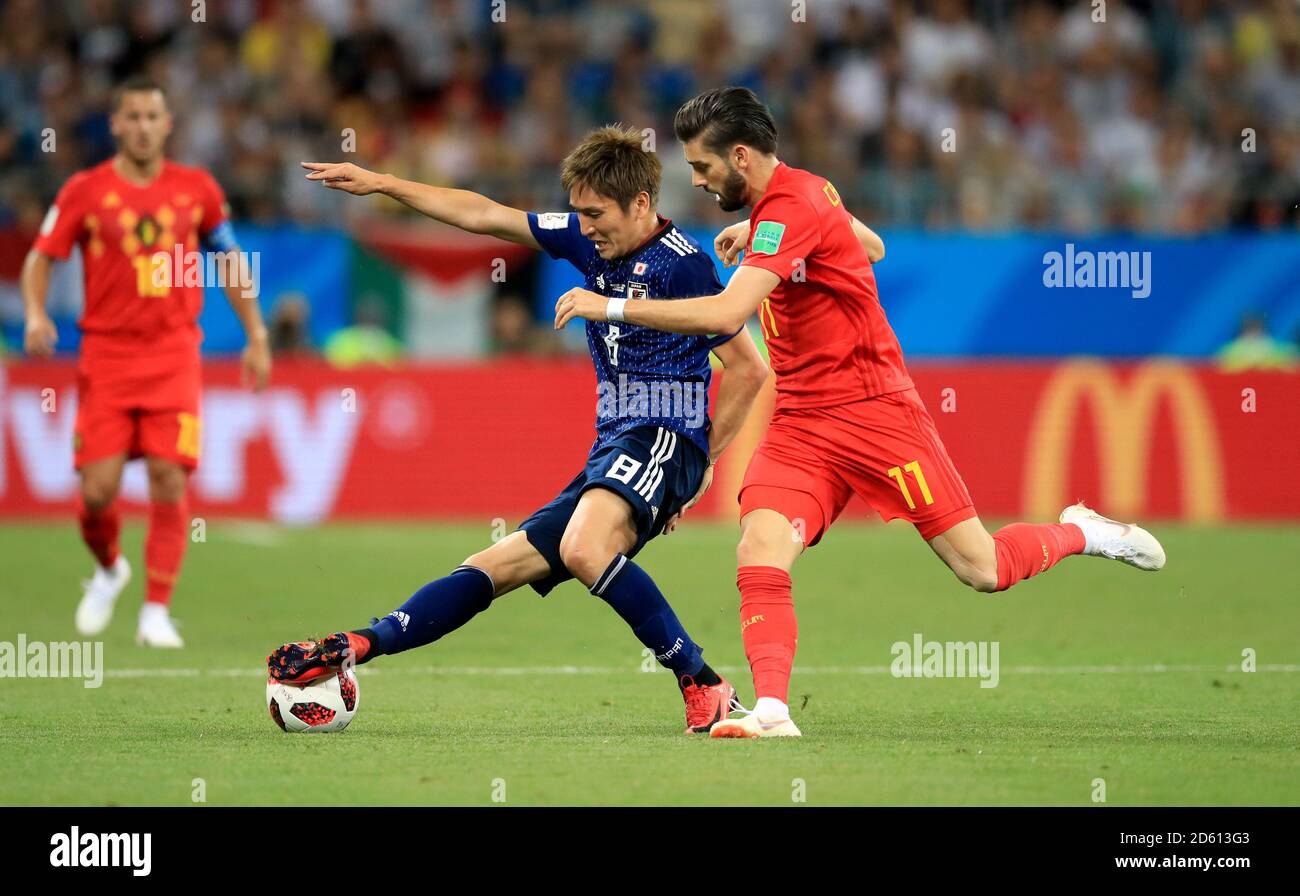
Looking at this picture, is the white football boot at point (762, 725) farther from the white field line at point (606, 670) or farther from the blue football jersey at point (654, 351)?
the white field line at point (606, 670)

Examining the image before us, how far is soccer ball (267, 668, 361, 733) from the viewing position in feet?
22.7

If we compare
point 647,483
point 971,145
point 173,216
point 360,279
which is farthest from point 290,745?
point 971,145

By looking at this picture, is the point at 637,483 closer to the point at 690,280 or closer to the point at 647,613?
the point at 647,613

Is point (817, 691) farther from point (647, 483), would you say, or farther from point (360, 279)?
point (360, 279)

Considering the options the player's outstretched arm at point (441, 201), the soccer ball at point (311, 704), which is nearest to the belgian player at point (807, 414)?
the player's outstretched arm at point (441, 201)

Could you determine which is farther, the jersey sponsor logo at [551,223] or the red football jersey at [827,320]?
the jersey sponsor logo at [551,223]

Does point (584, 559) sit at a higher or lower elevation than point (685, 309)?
lower

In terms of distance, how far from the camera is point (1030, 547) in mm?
7477

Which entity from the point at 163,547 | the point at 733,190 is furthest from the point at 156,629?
the point at 733,190

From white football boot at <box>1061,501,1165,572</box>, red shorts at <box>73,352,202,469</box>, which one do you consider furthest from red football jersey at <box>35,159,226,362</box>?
white football boot at <box>1061,501,1165,572</box>

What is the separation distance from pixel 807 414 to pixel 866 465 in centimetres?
30

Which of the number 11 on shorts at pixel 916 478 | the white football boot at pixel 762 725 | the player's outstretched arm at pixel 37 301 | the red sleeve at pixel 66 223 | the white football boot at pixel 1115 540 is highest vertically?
the red sleeve at pixel 66 223

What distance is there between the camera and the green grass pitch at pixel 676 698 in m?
5.89

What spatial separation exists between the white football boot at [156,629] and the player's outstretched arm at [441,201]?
3.69 m
